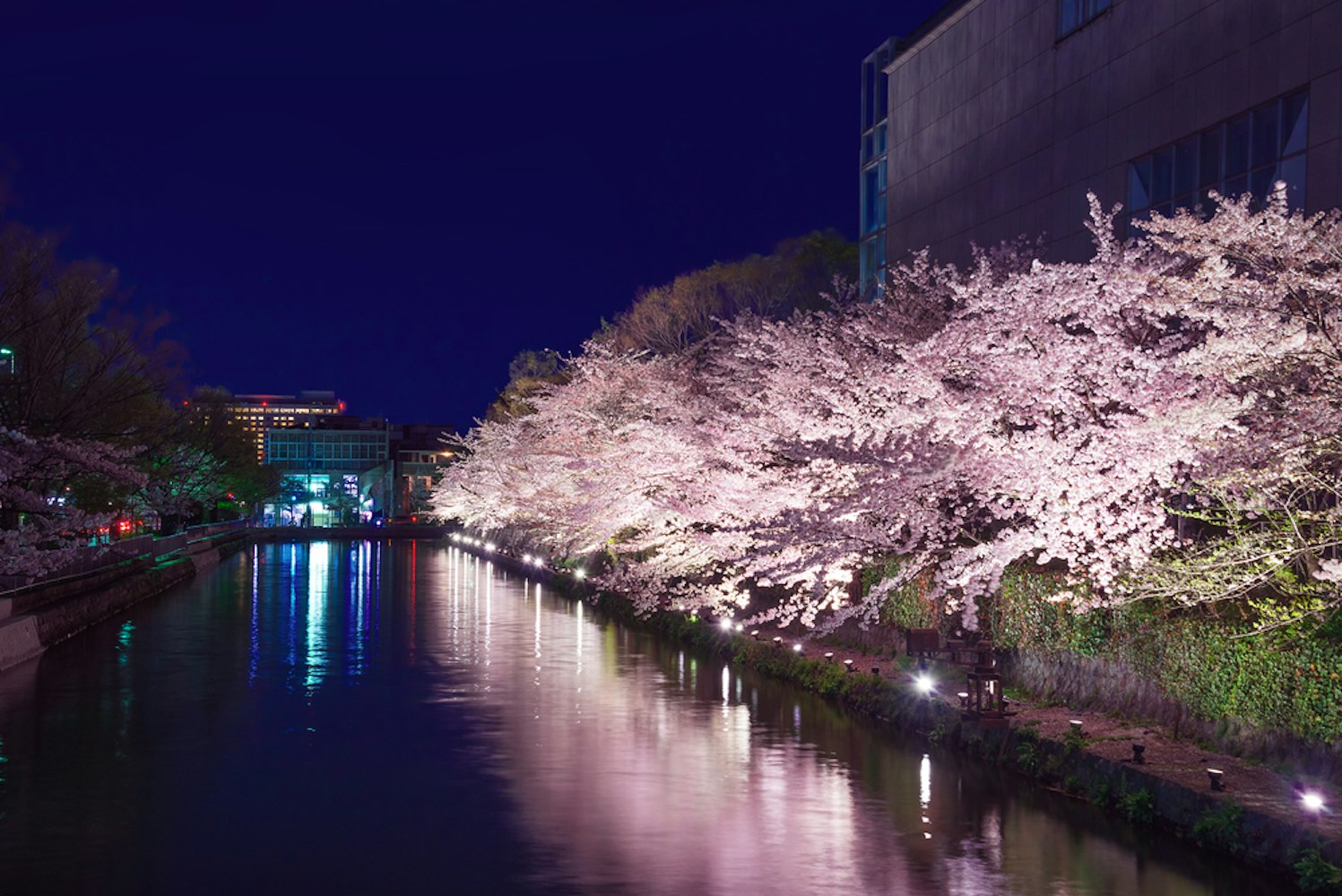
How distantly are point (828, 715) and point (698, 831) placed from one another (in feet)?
26.0

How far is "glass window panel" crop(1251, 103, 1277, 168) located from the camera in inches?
1182

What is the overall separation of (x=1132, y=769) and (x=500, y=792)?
21.8 feet

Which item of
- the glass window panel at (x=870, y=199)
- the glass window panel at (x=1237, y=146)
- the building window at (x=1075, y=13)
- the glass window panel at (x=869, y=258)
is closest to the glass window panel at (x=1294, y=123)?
the glass window panel at (x=1237, y=146)

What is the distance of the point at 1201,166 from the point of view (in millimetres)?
32500

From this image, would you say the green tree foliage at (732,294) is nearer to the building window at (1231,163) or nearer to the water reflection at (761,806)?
the building window at (1231,163)

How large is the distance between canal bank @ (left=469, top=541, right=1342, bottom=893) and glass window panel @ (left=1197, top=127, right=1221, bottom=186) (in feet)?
48.8

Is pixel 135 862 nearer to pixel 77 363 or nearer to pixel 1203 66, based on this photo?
pixel 1203 66

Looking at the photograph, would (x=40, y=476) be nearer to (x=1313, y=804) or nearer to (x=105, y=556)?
(x=105, y=556)

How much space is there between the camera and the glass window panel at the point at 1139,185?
34.6 meters

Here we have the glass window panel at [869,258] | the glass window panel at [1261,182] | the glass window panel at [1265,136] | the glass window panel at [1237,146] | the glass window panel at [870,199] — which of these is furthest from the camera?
the glass window panel at [870,199]

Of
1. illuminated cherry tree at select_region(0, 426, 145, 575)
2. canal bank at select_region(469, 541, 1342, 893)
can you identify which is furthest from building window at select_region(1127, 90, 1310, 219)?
illuminated cherry tree at select_region(0, 426, 145, 575)

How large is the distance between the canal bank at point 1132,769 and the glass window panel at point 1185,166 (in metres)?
15.2

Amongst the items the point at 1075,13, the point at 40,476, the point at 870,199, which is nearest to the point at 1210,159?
the point at 1075,13

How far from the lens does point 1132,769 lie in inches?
567
